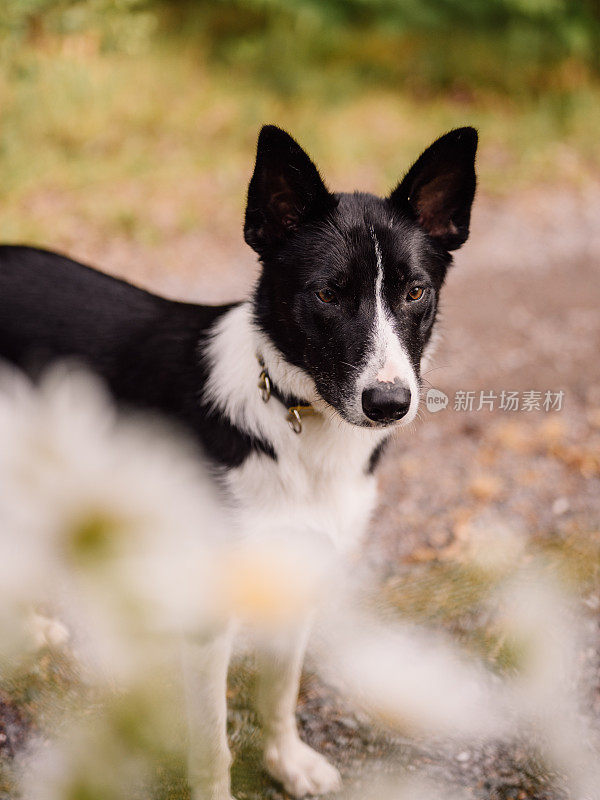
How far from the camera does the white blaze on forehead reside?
2.01 metres

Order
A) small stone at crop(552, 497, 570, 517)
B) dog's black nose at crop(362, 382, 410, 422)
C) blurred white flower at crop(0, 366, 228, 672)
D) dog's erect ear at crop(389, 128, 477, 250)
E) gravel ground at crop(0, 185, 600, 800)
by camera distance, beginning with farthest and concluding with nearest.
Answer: small stone at crop(552, 497, 570, 517) < gravel ground at crop(0, 185, 600, 800) < blurred white flower at crop(0, 366, 228, 672) < dog's erect ear at crop(389, 128, 477, 250) < dog's black nose at crop(362, 382, 410, 422)

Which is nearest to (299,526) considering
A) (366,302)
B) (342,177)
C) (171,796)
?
(366,302)

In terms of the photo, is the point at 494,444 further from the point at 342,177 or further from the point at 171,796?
the point at 342,177

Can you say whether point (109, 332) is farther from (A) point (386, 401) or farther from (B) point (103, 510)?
(A) point (386, 401)

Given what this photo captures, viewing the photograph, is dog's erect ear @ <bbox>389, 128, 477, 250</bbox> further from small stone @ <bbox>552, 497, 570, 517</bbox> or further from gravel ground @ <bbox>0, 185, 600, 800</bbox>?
small stone @ <bbox>552, 497, 570, 517</bbox>

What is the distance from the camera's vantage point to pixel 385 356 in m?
2.02

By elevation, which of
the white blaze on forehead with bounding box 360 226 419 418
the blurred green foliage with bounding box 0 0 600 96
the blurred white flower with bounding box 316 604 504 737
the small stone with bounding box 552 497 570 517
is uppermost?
the blurred green foliage with bounding box 0 0 600 96

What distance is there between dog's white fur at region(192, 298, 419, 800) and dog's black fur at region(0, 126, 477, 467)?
2.2 inches

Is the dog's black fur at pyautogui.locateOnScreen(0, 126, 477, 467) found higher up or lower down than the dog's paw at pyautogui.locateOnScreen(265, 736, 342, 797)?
higher up

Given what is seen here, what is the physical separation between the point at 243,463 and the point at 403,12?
6.81m

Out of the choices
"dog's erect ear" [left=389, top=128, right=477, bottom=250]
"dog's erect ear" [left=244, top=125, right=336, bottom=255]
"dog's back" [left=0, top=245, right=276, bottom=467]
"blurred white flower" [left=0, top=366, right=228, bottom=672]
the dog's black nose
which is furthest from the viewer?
"dog's back" [left=0, top=245, right=276, bottom=467]

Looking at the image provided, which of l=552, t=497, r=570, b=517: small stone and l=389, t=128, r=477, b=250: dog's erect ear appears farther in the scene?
l=552, t=497, r=570, b=517: small stone

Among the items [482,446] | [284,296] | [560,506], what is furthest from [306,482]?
[482,446]

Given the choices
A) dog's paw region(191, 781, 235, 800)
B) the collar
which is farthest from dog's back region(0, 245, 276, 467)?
dog's paw region(191, 781, 235, 800)
